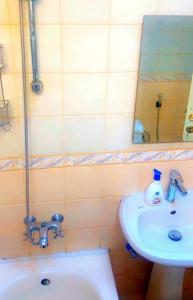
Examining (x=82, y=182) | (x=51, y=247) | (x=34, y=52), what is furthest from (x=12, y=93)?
(x=51, y=247)

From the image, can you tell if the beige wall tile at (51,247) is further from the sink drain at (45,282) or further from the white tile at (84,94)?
the white tile at (84,94)

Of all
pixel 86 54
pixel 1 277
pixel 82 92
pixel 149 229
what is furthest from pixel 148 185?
pixel 1 277

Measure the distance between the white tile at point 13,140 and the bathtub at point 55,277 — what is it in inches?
25.4

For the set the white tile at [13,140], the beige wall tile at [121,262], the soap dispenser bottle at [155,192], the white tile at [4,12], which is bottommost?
the beige wall tile at [121,262]

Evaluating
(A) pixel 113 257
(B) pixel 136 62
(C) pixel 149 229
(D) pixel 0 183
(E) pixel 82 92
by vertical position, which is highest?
(B) pixel 136 62

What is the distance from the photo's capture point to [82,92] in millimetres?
1185

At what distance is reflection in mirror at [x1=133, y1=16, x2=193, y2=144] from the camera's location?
1.14 m

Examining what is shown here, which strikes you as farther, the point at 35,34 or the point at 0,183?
the point at 0,183

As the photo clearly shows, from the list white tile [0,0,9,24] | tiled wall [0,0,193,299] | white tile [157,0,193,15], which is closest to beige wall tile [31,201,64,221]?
tiled wall [0,0,193,299]

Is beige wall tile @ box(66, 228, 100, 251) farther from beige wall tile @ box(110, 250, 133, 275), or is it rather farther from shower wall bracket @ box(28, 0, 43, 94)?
shower wall bracket @ box(28, 0, 43, 94)

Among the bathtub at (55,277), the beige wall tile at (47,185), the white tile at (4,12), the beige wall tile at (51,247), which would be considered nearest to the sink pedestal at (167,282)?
the bathtub at (55,277)

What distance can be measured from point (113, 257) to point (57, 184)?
2.05ft

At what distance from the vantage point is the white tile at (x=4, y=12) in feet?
3.30

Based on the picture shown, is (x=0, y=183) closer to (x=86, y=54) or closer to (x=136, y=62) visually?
(x=86, y=54)
